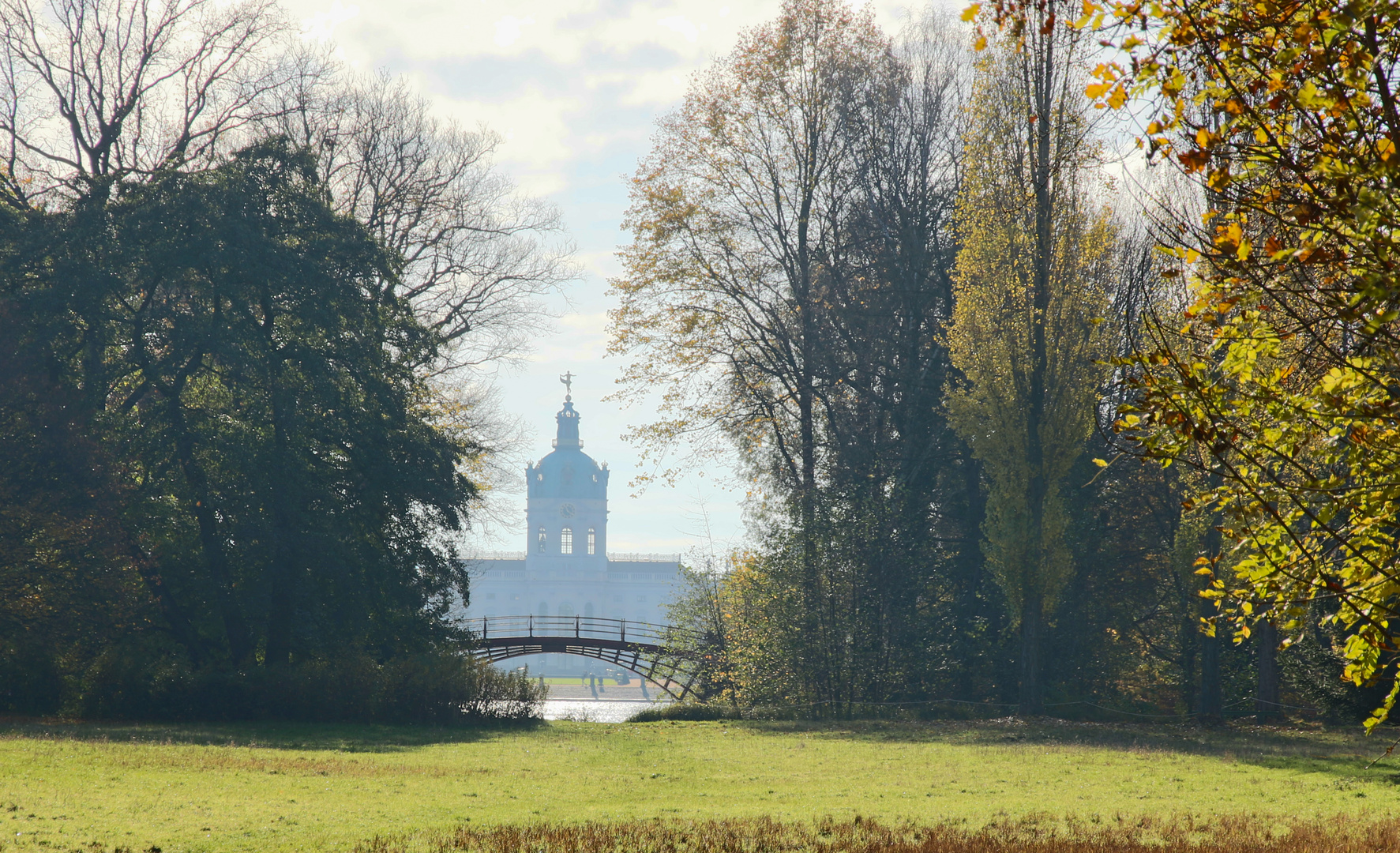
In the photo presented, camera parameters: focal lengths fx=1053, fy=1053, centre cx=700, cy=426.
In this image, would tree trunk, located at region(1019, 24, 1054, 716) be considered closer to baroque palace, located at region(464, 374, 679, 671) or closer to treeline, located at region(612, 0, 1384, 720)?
treeline, located at region(612, 0, 1384, 720)

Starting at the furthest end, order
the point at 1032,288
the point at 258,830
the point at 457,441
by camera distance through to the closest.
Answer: the point at 457,441 → the point at 1032,288 → the point at 258,830

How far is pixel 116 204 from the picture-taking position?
19.1 meters

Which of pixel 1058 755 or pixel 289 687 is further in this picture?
pixel 289 687

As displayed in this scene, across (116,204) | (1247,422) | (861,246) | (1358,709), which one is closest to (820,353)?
(861,246)

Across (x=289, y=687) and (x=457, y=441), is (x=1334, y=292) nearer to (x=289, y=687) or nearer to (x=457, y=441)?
(x=289, y=687)

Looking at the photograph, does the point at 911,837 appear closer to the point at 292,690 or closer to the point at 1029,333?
the point at 292,690

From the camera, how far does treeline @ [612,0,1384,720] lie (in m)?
20.5

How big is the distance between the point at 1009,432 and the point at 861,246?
702 centimetres

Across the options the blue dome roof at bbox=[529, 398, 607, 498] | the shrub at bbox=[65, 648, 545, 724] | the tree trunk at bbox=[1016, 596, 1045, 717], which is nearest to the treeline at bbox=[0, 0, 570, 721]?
the shrub at bbox=[65, 648, 545, 724]

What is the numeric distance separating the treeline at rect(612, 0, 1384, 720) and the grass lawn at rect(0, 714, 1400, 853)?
416 cm

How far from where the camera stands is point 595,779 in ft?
39.2

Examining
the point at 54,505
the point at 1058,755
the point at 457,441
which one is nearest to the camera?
the point at 1058,755

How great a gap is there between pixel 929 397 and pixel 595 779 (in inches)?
595

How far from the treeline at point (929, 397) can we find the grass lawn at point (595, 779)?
416 centimetres
